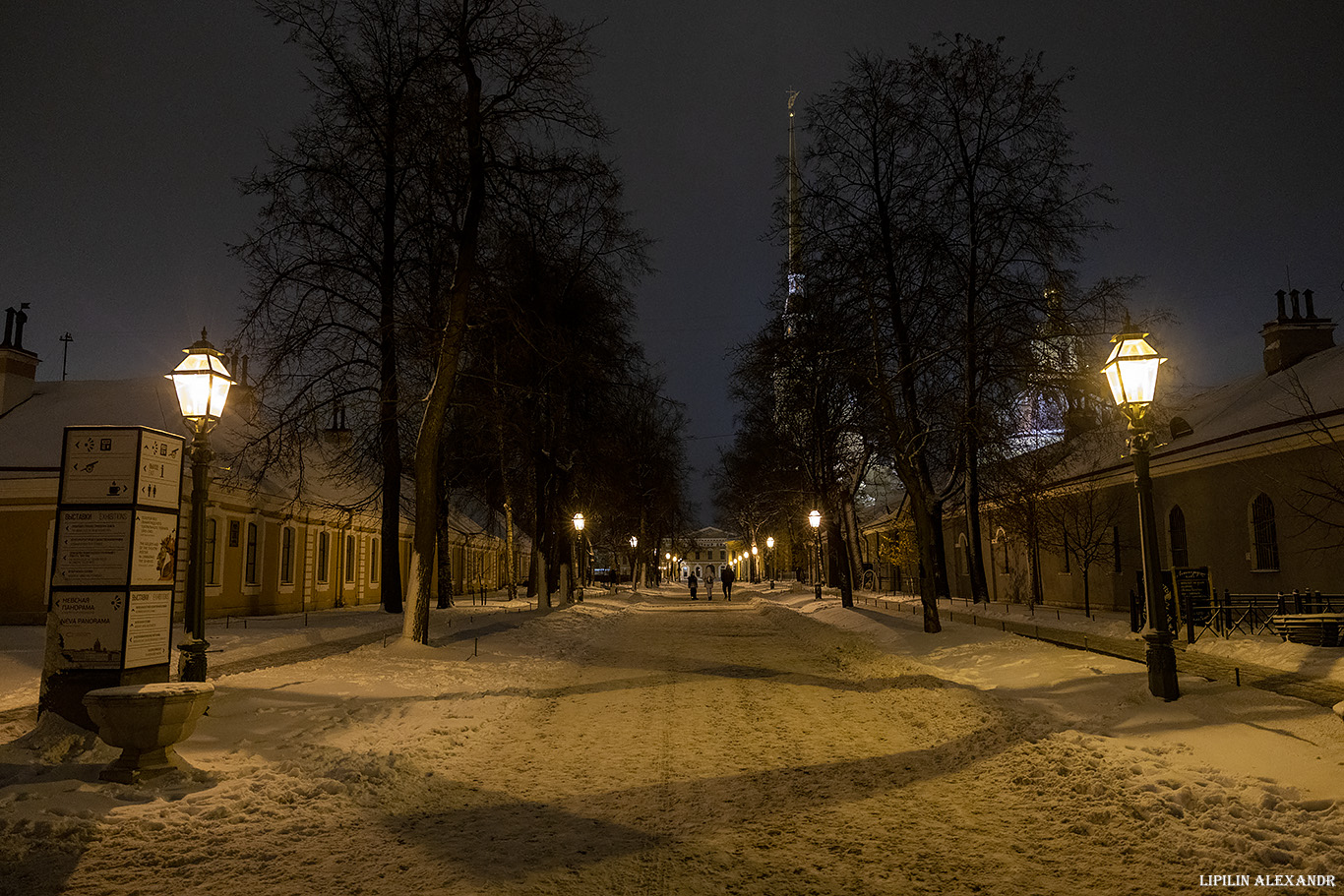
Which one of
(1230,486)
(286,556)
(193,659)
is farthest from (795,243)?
(286,556)

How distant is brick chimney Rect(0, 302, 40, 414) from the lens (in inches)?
1083

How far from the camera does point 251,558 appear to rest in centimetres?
2894

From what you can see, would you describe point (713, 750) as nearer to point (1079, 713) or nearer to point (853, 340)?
point (1079, 713)

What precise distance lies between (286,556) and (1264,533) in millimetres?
30238

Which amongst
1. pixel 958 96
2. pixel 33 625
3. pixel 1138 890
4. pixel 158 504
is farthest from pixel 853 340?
pixel 33 625

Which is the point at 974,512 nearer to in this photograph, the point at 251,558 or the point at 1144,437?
the point at 1144,437

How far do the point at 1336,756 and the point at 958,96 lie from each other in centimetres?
2257

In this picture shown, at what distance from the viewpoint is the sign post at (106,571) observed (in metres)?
8.30

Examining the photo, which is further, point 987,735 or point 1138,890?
point 987,735

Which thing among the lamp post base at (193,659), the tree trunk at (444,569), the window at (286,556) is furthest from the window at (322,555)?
the lamp post base at (193,659)

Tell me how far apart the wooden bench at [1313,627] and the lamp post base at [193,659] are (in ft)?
51.4

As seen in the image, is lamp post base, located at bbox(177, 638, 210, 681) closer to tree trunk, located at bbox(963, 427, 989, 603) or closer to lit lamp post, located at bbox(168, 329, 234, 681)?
lit lamp post, located at bbox(168, 329, 234, 681)

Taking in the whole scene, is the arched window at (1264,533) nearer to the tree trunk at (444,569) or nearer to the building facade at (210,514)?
the tree trunk at (444,569)

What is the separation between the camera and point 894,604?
104ft
